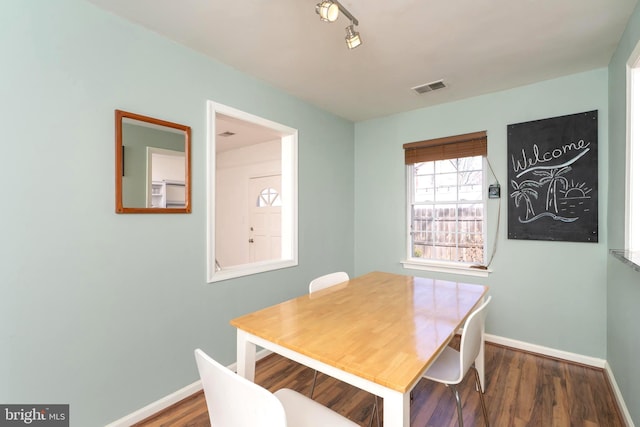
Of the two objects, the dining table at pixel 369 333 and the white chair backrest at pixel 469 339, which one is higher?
the dining table at pixel 369 333

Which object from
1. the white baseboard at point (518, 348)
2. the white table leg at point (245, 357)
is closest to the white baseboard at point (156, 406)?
the white baseboard at point (518, 348)

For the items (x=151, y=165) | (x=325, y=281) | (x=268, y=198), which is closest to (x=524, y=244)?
(x=325, y=281)

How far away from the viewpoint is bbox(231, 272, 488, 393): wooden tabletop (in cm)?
100

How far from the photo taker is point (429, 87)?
2.73 meters

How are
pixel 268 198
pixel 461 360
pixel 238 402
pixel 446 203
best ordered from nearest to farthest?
pixel 238 402, pixel 461 360, pixel 446 203, pixel 268 198

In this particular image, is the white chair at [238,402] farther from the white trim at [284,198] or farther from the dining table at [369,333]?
the white trim at [284,198]

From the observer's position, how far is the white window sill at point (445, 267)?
295 cm

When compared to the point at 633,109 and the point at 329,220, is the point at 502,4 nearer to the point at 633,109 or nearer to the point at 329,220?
the point at 633,109

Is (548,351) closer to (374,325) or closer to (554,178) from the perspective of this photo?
(554,178)

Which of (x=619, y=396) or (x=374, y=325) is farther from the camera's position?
(x=619, y=396)

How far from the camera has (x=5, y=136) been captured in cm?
139

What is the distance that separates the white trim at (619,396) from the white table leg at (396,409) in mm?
1790

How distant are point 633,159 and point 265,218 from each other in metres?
4.04

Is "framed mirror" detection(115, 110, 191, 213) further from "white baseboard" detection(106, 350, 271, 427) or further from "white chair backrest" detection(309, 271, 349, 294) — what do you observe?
"white baseboard" detection(106, 350, 271, 427)
